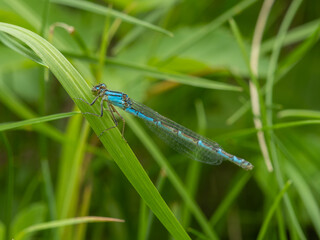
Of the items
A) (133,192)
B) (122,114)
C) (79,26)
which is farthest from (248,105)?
(79,26)

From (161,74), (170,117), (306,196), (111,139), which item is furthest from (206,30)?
(111,139)

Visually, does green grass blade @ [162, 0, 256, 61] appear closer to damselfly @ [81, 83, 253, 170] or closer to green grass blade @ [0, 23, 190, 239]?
damselfly @ [81, 83, 253, 170]

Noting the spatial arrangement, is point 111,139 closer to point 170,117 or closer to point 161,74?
point 161,74

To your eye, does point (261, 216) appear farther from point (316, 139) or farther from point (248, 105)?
point (248, 105)

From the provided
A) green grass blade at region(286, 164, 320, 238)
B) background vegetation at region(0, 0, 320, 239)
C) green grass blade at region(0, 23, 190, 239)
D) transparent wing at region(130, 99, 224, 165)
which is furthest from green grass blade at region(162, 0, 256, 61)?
green grass blade at region(0, 23, 190, 239)

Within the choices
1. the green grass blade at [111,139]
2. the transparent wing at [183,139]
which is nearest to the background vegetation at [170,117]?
the green grass blade at [111,139]

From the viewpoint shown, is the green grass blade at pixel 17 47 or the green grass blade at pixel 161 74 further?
the green grass blade at pixel 161 74

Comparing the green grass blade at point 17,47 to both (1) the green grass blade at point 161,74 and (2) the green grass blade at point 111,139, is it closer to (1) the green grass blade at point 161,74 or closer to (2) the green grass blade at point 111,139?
(2) the green grass blade at point 111,139
